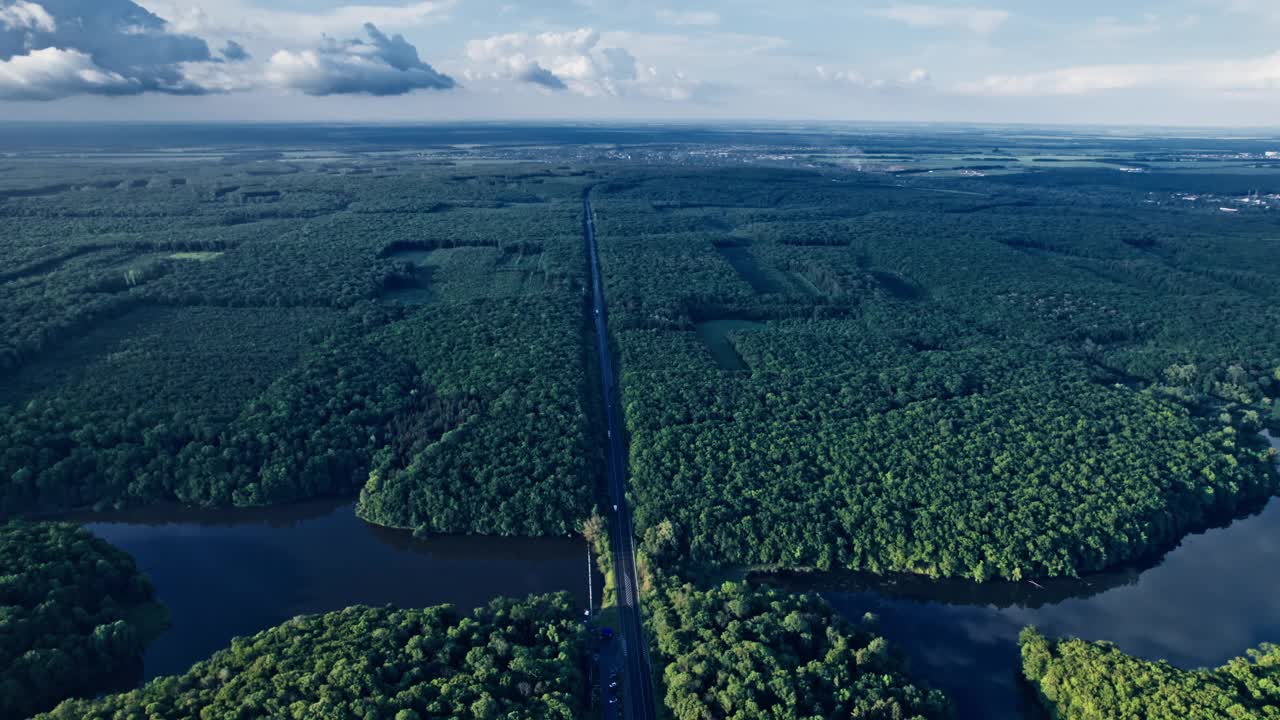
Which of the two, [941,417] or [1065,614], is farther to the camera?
[941,417]

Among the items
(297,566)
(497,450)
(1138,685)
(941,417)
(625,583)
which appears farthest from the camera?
(941,417)

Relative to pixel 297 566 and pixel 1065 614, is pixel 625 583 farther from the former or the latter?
pixel 1065 614

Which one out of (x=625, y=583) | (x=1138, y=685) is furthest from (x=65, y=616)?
(x=1138, y=685)

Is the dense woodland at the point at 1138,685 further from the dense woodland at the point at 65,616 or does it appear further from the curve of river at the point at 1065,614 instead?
the dense woodland at the point at 65,616

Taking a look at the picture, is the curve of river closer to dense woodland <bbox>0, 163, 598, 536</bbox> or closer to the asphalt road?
the asphalt road

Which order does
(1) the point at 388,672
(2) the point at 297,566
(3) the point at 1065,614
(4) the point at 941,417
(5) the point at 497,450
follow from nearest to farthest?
1. (1) the point at 388,672
2. (3) the point at 1065,614
3. (2) the point at 297,566
4. (5) the point at 497,450
5. (4) the point at 941,417

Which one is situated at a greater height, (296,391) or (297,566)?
(296,391)
